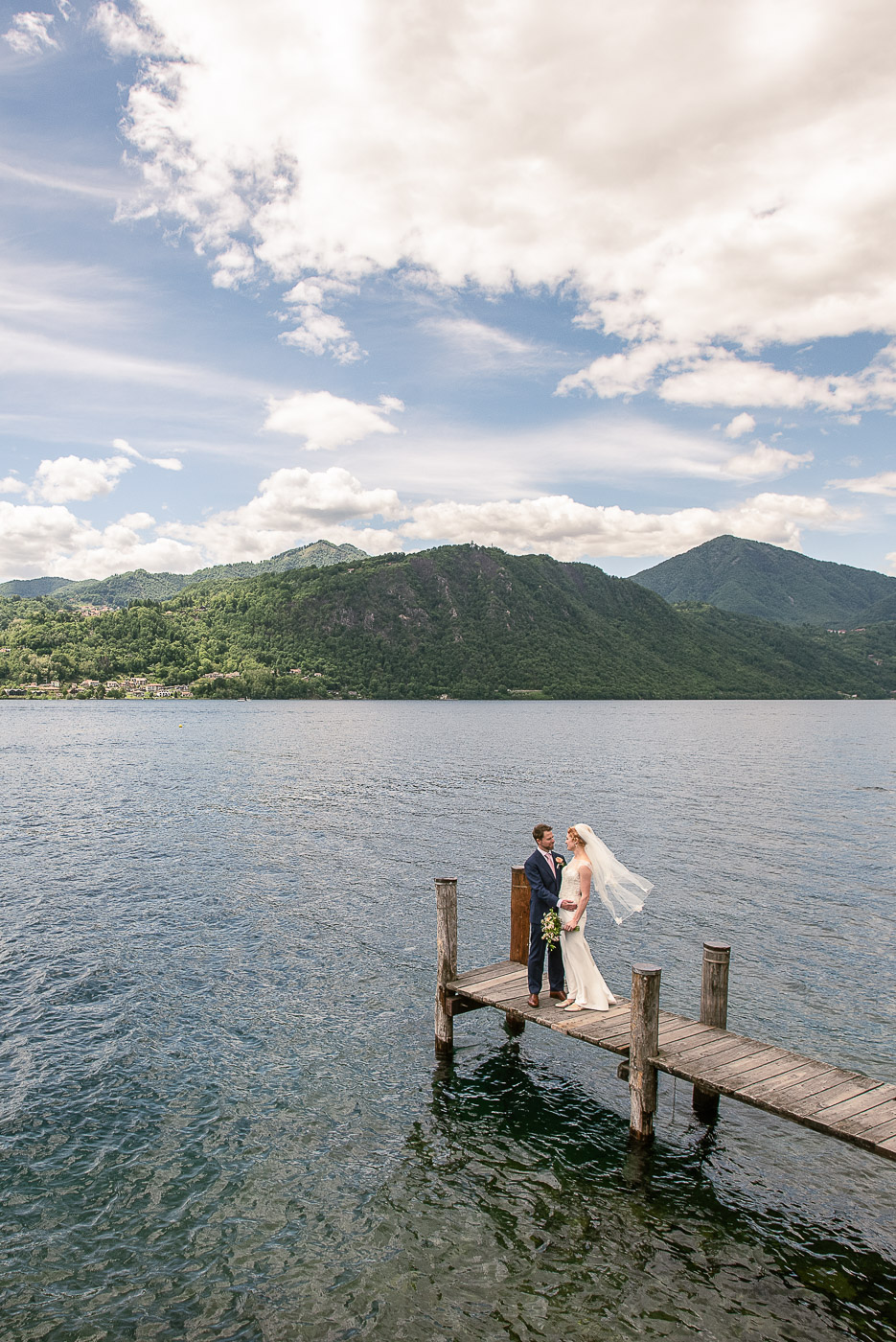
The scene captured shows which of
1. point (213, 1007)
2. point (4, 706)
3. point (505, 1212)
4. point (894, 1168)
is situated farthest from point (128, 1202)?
point (4, 706)

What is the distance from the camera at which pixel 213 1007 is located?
60.4 feet

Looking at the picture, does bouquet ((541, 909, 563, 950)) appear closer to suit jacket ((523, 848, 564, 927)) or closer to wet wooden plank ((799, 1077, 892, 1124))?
suit jacket ((523, 848, 564, 927))

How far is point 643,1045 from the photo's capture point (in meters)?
12.3

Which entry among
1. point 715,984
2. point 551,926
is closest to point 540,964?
point 551,926

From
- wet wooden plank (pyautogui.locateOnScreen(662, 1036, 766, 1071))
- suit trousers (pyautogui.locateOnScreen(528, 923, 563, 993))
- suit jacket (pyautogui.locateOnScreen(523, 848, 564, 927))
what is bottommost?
wet wooden plank (pyautogui.locateOnScreen(662, 1036, 766, 1071))

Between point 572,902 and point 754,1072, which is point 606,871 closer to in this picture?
point 572,902

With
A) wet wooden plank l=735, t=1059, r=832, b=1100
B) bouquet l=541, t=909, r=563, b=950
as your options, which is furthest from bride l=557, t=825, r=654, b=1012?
wet wooden plank l=735, t=1059, r=832, b=1100

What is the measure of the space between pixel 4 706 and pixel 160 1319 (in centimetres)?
18689

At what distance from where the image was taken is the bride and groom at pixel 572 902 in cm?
1369

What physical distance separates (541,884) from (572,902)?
745 millimetres

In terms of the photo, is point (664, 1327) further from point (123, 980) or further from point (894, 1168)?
point (123, 980)

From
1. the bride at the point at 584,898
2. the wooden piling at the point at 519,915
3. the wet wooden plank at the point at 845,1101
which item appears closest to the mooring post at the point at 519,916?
the wooden piling at the point at 519,915

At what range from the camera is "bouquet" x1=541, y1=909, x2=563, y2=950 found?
1404 cm

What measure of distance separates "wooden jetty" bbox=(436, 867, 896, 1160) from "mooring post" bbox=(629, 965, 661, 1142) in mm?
15
